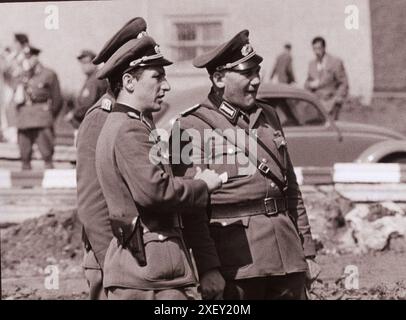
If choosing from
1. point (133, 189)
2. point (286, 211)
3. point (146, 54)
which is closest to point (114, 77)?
point (146, 54)

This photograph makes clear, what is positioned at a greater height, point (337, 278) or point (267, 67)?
point (267, 67)

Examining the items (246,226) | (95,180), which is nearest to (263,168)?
(246,226)

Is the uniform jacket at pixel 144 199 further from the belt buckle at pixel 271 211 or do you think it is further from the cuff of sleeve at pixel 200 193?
the belt buckle at pixel 271 211

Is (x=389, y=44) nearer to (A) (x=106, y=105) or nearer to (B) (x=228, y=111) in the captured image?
(B) (x=228, y=111)

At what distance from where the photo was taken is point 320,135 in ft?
28.0

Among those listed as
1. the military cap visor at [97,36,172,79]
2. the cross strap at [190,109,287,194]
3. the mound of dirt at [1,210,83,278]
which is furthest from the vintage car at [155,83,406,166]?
the military cap visor at [97,36,172,79]

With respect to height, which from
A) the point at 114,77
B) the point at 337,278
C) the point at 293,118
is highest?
the point at 114,77

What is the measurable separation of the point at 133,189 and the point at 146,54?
682 millimetres

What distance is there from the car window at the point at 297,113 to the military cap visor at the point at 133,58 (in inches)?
145

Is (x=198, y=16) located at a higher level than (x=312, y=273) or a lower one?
higher

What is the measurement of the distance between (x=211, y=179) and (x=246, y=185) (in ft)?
1.73

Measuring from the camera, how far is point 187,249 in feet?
15.4

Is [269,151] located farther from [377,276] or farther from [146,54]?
[377,276]

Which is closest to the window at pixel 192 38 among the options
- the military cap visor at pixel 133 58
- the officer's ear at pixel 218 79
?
the officer's ear at pixel 218 79
